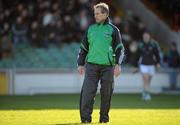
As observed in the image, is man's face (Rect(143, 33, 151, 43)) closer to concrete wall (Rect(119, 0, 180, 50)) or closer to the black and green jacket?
concrete wall (Rect(119, 0, 180, 50))

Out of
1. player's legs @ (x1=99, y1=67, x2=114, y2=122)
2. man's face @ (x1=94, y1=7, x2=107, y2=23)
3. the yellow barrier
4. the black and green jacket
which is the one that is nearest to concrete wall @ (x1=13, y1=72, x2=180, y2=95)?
the yellow barrier

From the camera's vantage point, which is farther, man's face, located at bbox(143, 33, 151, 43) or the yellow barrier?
the yellow barrier

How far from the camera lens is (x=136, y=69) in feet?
89.2

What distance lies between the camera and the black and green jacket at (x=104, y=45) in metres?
14.6

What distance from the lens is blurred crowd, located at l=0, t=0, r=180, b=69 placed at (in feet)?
95.5

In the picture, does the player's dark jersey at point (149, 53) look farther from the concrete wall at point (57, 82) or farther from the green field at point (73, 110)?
the concrete wall at point (57, 82)

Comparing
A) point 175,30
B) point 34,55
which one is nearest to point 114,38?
point 34,55

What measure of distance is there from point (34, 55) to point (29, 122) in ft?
45.0

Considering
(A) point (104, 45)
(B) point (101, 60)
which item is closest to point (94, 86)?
(B) point (101, 60)

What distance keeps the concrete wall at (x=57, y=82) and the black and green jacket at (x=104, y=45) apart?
511 inches

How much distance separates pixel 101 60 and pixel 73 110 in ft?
15.8

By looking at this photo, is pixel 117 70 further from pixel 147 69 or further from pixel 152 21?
pixel 152 21

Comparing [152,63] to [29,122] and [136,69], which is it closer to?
[136,69]

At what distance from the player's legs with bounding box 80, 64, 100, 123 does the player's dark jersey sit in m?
9.44
